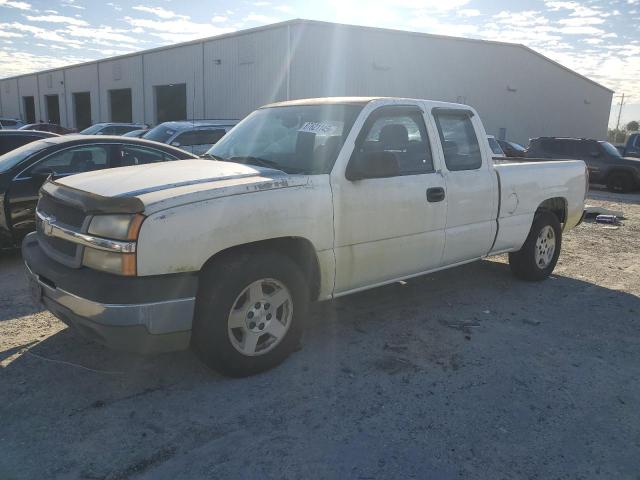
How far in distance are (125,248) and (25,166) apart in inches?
168

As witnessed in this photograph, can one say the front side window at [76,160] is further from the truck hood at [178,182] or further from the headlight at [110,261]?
the headlight at [110,261]

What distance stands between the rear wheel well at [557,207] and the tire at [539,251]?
0.07 metres

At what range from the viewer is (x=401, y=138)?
4480 millimetres

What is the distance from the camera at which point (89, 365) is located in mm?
3795

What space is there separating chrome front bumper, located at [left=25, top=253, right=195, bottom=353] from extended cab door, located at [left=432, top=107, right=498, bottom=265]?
2589 mm

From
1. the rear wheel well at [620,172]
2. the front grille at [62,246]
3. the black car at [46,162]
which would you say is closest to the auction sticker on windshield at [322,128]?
the front grille at [62,246]

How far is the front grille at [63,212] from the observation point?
11.0 ft

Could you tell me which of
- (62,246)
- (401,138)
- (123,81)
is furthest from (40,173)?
(123,81)

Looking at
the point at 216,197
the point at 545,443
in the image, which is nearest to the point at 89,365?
the point at 216,197

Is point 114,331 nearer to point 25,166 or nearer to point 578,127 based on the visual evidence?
point 25,166

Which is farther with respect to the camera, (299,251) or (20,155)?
(20,155)

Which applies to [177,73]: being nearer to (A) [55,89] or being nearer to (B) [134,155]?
(A) [55,89]

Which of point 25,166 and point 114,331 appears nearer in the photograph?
point 114,331

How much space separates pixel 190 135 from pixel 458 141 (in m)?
8.64
